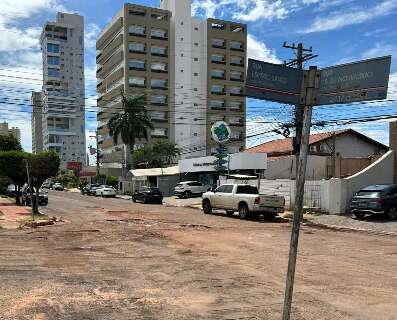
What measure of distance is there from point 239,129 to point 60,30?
2250 inches

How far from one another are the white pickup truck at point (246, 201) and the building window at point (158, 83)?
7769 centimetres

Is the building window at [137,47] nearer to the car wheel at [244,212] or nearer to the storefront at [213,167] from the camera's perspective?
the storefront at [213,167]

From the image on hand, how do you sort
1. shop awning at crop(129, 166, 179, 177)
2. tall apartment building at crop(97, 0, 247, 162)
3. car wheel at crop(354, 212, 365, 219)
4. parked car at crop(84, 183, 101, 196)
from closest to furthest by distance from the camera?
car wheel at crop(354, 212, 365, 219)
shop awning at crop(129, 166, 179, 177)
parked car at crop(84, 183, 101, 196)
tall apartment building at crop(97, 0, 247, 162)

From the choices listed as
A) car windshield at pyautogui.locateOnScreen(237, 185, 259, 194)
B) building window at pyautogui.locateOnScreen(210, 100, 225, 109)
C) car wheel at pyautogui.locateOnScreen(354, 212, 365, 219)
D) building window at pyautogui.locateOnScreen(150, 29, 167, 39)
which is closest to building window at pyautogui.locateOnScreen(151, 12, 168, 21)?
building window at pyautogui.locateOnScreen(150, 29, 167, 39)

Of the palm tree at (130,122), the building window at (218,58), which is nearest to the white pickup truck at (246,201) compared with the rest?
the palm tree at (130,122)

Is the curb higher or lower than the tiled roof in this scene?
lower

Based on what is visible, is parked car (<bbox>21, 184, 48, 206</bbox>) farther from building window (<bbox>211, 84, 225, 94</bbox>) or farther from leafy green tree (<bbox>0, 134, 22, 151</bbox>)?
building window (<bbox>211, 84, 225, 94</bbox>)

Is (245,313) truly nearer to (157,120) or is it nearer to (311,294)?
(311,294)

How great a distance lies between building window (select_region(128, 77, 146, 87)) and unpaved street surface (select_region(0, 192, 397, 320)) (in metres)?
85.1

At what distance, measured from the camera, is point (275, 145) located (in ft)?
179

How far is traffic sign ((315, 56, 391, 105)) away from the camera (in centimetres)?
449

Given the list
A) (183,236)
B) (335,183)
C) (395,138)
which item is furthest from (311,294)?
(395,138)

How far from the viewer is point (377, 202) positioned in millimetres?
24016

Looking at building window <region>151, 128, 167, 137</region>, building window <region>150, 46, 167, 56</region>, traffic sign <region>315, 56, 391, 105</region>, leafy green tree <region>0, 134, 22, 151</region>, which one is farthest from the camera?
building window <region>150, 46, 167, 56</region>
